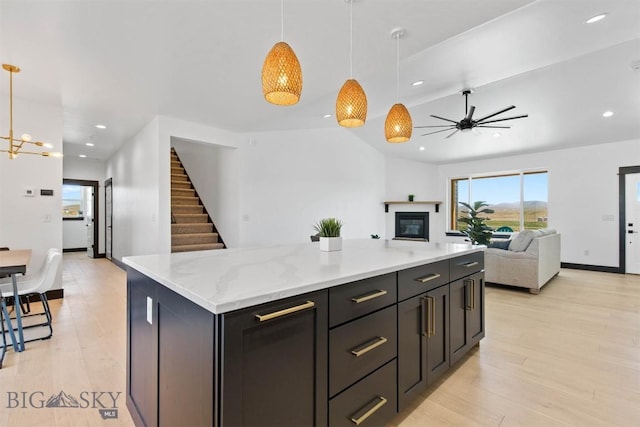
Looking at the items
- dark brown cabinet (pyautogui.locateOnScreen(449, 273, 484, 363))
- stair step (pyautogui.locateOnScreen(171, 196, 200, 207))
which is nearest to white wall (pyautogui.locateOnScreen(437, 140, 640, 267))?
dark brown cabinet (pyautogui.locateOnScreen(449, 273, 484, 363))

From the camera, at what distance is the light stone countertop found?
970 mm

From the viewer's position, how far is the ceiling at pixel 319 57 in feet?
7.36

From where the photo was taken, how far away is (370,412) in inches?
54.3

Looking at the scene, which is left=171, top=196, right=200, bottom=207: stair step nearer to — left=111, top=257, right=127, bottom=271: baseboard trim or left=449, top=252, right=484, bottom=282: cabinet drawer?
left=111, top=257, right=127, bottom=271: baseboard trim

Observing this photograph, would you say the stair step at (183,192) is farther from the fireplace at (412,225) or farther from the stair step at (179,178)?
the fireplace at (412,225)

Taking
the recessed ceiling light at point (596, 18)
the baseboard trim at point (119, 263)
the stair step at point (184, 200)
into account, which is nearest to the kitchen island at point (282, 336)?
the recessed ceiling light at point (596, 18)

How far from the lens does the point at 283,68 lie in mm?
1508

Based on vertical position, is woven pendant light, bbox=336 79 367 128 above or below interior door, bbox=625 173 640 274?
above

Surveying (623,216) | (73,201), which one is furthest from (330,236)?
(73,201)

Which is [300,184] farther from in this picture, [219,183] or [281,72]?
[281,72]

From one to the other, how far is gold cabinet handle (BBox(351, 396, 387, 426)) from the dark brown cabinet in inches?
32.0

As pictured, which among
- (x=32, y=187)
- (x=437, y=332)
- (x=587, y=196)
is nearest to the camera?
(x=437, y=332)

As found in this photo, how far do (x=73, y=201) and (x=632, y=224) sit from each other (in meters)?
14.0

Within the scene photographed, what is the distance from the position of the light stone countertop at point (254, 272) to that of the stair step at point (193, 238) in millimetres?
3843
